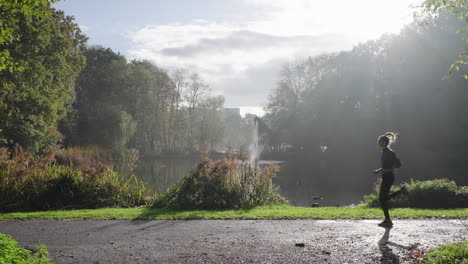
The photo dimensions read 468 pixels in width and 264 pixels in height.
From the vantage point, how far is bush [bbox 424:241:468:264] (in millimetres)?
5882

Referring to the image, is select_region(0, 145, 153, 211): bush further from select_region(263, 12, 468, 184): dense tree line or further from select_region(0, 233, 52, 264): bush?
select_region(263, 12, 468, 184): dense tree line

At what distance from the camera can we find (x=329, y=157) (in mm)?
57250

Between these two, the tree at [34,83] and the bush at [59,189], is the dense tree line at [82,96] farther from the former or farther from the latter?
the bush at [59,189]

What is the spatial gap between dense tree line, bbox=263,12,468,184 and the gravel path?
31.4m

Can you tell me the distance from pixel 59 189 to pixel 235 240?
8.35m

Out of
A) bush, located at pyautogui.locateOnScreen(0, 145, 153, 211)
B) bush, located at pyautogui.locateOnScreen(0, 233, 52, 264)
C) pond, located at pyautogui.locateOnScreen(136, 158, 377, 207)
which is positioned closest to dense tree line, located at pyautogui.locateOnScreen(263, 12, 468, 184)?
pond, located at pyautogui.locateOnScreen(136, 158, 377, 207)

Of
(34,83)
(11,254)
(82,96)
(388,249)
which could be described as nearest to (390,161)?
(388,249)

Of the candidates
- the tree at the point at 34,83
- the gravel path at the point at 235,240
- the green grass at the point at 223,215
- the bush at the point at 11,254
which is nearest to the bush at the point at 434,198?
the green grass at the point at 223,215

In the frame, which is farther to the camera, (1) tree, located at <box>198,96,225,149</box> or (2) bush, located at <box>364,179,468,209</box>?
(1) tree, located at <box>198,96,225,149</box>

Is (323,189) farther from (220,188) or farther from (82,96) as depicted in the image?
(82,96)

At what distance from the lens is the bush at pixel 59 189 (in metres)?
13.0

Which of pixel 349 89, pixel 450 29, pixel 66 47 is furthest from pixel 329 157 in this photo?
pixel 66 47

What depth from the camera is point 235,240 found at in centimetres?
788

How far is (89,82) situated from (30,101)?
34402 mm
